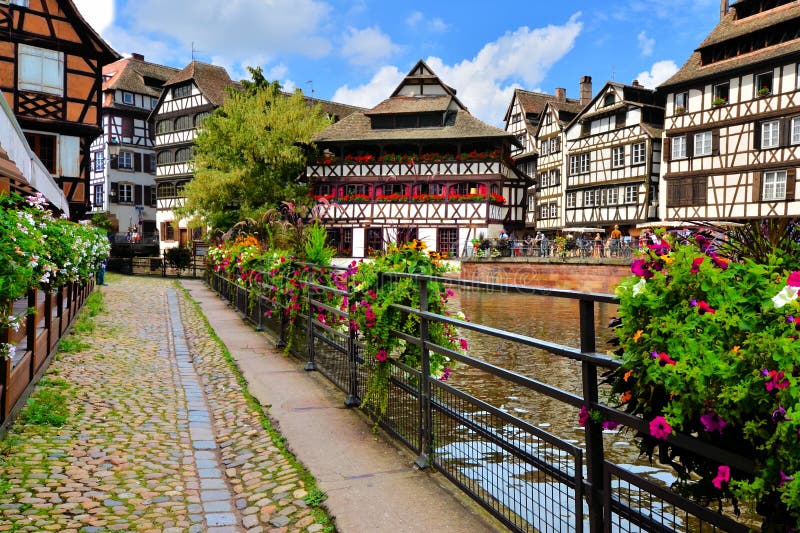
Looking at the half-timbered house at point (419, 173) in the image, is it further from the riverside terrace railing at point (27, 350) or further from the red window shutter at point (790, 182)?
the riverside terrace railing at point (27, 350)

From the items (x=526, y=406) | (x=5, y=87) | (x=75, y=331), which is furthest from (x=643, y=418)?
(x=5, y=87)

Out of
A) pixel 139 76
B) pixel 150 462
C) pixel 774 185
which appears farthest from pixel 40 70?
pixel 774 185

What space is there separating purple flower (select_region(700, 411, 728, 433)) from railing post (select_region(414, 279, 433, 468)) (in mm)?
2687

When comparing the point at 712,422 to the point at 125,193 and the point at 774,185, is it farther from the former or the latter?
the point at 125,193

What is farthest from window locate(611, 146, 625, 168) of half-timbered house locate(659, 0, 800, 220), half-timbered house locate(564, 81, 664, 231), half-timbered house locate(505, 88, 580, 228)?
half-timbered house locate(505, 88, 580, 228)

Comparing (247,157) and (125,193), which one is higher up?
(247,157)

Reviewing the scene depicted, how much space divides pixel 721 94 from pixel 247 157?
81.1 feet

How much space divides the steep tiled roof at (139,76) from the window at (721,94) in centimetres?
4297

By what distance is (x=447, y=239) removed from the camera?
40.8m

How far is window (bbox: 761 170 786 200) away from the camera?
99.1 feet

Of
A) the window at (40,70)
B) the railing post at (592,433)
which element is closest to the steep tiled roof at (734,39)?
the window at (40,70)

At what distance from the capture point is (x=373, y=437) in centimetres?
549

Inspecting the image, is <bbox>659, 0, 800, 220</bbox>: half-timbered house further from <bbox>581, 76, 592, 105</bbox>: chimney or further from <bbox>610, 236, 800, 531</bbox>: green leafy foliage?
<bbox>610, 236, 800, 531</bbox>: green leafy foliage

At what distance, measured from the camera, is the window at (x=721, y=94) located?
3294cm
